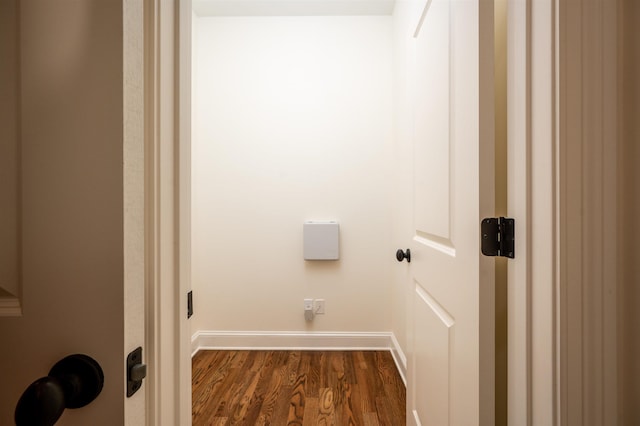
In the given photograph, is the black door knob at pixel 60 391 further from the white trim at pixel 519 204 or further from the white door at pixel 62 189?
the white trim at pixel 519 204

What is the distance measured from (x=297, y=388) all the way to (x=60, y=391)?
192 centimetres

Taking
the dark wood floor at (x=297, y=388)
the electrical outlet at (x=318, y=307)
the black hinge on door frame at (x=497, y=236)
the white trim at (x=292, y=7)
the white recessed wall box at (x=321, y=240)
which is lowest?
the dark wood floor at (x=297, y=388)

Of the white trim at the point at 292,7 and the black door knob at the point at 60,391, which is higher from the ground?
the white trim at the point at 292,7

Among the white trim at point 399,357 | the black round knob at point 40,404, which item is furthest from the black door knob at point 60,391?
the white trim at point 399,357

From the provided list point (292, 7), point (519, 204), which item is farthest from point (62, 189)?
point (292, 7)

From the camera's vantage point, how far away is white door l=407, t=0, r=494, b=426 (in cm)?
74

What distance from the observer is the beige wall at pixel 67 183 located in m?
0.39

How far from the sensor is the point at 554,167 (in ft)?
1.89

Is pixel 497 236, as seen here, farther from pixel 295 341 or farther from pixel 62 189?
pixel 295 341

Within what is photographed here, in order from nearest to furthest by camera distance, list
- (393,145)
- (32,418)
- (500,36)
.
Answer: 1. (32,418)
2. (500,36)
3. (393,145)

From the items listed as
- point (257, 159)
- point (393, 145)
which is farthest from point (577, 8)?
point (257, 159)

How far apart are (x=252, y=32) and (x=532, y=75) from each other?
8.05ft

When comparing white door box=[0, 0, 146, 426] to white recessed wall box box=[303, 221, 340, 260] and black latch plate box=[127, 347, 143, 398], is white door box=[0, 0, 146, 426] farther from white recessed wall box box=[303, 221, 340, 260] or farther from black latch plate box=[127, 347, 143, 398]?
white recessed wall box box=[303, 221, 340, 260]

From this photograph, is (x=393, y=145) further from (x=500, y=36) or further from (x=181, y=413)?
(x=181, y=413)
